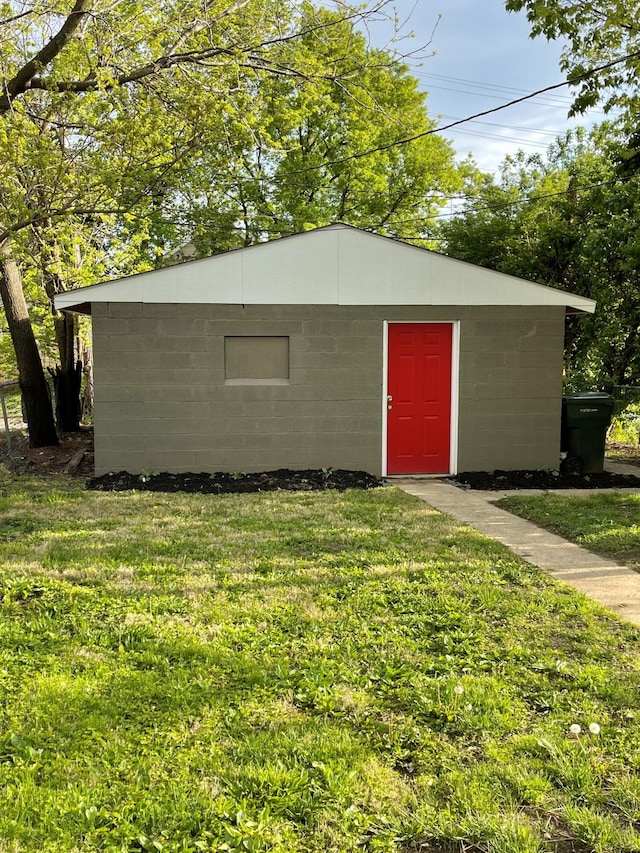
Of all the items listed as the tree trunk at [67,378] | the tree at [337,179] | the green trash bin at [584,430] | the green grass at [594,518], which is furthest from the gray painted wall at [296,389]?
the tree at [337,179]

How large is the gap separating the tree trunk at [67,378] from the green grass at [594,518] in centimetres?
1035

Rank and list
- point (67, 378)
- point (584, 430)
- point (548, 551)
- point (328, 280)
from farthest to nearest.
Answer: point (67, 378), point (584, 430), point (328, 280), point (548, 551)

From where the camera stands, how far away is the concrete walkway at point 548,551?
15.6 ft

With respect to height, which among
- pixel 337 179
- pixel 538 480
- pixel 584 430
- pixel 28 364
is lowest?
pixel 538 480

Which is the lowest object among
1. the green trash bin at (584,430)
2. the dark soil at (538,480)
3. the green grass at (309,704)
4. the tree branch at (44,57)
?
the dark soil at (538,480)

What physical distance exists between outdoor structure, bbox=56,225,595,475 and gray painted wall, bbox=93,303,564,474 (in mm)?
19

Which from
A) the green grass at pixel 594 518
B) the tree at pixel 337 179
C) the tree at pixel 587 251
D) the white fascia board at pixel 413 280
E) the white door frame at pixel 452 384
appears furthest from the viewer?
the tree at pixel 337 179

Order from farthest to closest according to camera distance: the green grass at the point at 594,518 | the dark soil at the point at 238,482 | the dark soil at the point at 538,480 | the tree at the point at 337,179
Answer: the tree at the point at 337,179
the dark soil at the point at 538,480
the dark soil at the point at 238,482
the green grass at the point at 594,518

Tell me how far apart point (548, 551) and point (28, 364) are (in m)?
10.3

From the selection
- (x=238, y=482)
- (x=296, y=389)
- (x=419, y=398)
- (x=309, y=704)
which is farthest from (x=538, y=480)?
(x=309, y=704)

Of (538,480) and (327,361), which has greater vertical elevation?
(327,361)

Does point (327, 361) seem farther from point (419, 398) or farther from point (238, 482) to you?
point (238, 482)

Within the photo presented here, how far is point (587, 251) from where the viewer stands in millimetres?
13234

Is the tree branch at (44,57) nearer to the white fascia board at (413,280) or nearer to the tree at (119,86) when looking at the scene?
the tree at (119,86)
